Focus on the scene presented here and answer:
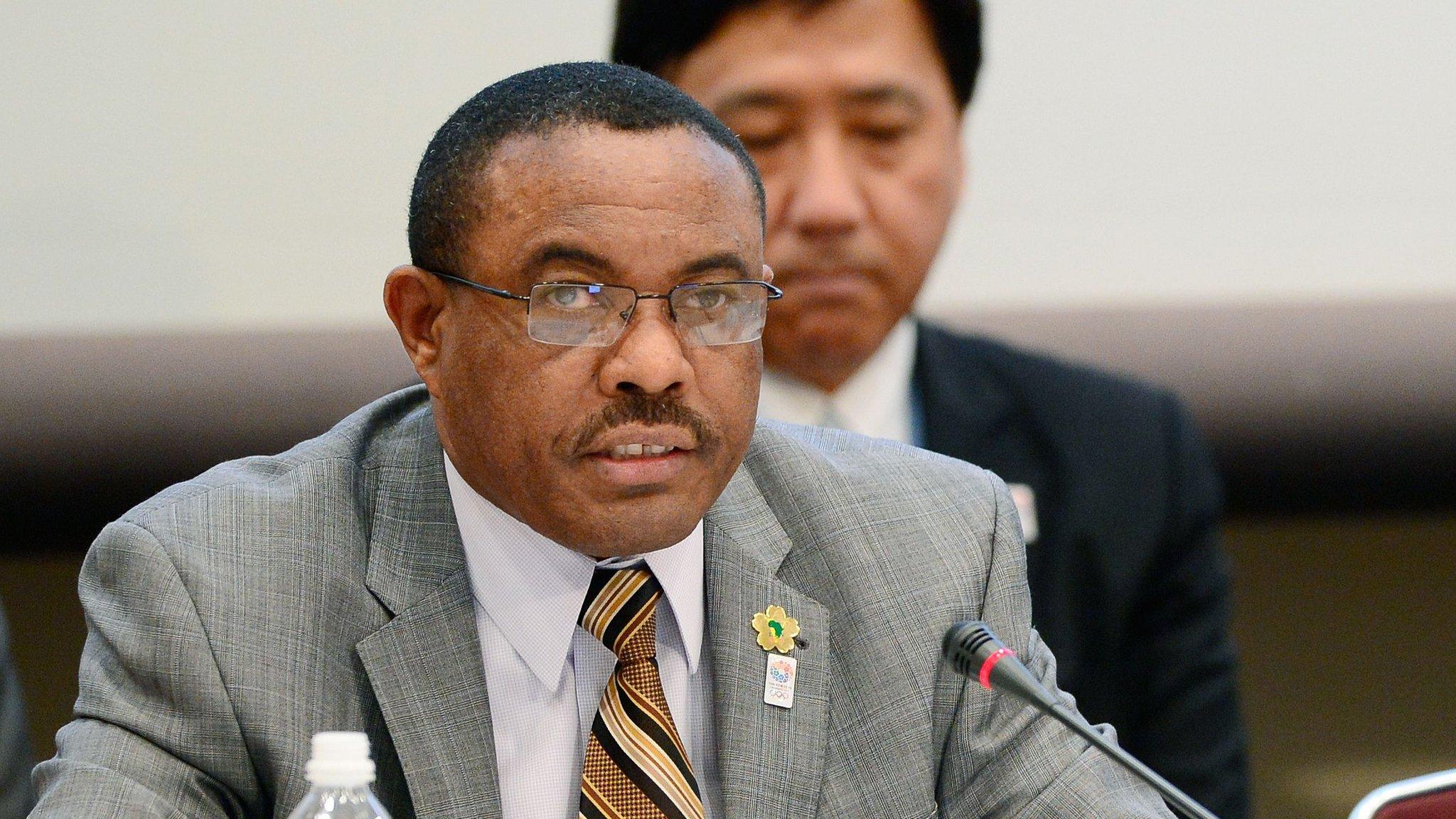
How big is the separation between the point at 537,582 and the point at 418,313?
368 mm

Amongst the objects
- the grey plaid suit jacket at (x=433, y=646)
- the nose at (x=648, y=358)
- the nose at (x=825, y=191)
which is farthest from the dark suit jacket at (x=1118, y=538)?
the nose at (x=648, y=358)

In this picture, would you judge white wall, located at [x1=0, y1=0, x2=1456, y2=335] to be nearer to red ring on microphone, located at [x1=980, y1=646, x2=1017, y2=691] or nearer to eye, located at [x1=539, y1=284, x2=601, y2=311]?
eye, located at [x1=539, y1=284, x2=601, y2=311]

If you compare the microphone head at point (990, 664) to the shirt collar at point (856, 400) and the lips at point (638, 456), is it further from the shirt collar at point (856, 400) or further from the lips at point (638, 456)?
the shirt collar at point (856, 400)

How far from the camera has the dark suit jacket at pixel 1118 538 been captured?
340 cm

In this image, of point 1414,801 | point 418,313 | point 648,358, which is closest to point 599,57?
point 418,313

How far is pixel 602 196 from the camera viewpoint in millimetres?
1875

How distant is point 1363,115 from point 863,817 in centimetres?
271

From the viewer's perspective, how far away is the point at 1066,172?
4.00 m

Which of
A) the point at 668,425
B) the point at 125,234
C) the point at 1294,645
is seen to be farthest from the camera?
the point at 1294,645

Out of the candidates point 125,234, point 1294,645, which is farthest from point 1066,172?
point 125,234

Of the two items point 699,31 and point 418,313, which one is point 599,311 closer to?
point 418,313

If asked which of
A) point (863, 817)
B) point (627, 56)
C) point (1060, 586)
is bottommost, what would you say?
point (1060, 586)

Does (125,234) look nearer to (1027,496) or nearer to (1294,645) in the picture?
(1027,496)

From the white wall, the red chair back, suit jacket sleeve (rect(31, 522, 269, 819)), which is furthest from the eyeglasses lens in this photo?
the white wall
